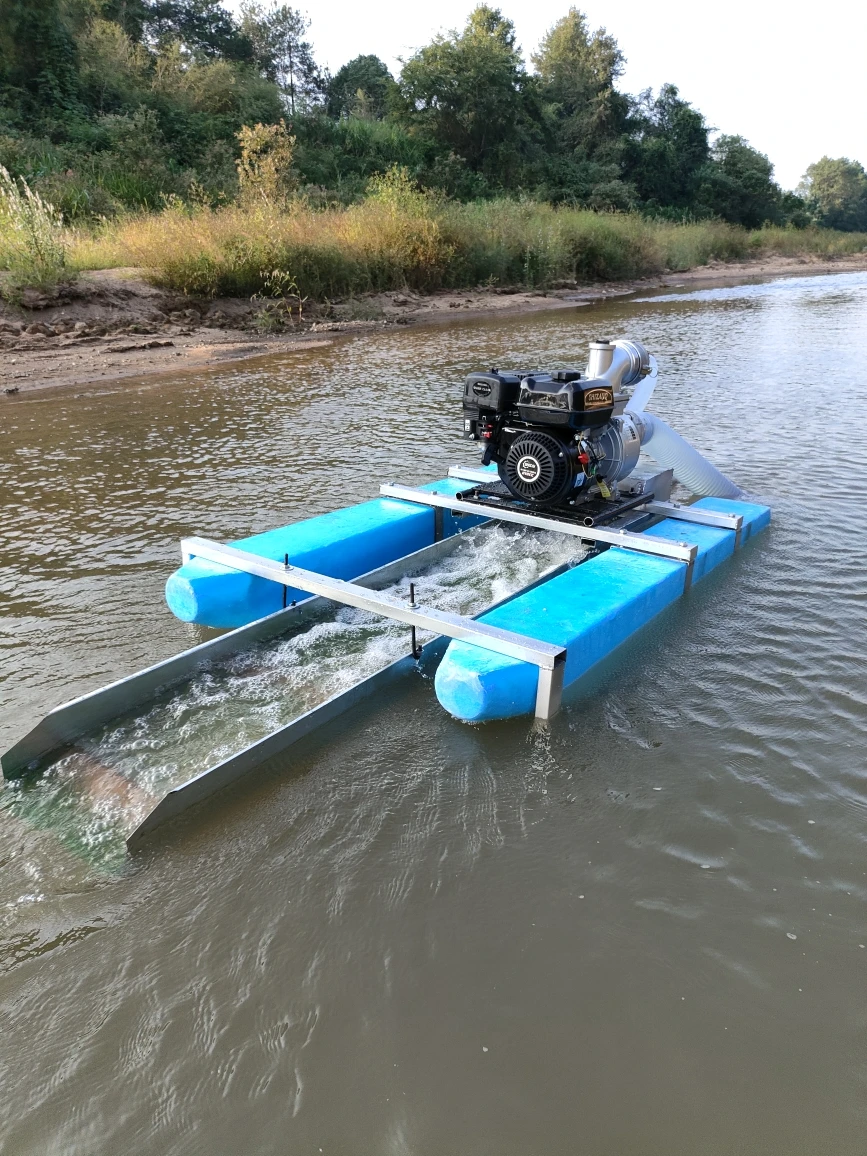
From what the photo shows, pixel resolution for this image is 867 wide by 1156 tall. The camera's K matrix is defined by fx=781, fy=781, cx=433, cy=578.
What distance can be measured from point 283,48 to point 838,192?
55.5 m

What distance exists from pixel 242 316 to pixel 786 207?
4874 cm

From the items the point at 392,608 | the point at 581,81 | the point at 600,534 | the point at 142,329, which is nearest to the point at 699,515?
the point at 600,534

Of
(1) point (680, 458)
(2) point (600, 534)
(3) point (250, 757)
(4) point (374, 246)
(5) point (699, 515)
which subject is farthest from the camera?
(4) point (374, 246)

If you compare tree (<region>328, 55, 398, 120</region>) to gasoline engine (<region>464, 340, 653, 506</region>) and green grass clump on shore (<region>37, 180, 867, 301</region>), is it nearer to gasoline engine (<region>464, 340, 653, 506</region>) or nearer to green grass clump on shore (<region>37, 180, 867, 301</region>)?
green grass clump on shore (<region>37, 180, 867, 301</region>)

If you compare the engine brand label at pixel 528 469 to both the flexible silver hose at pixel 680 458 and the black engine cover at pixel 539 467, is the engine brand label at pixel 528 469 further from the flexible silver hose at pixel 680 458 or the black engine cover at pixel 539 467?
the flexible silver hose at pixel 680 458

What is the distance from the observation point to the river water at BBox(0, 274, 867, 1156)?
76.5 inches

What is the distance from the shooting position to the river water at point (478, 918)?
1942 mm

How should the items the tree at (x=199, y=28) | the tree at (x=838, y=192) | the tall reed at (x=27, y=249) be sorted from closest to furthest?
the tall reed at (x=27, y=249), the tree at (x=199, y=28), the tree at (x=838, y=192)

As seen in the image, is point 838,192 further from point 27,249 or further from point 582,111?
point 27,249

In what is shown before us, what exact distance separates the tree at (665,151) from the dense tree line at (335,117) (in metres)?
0.11

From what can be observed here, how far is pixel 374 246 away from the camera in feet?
57.3

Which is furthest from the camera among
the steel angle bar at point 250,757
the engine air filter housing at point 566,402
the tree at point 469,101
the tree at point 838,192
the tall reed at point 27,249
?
the tree at point 838,192

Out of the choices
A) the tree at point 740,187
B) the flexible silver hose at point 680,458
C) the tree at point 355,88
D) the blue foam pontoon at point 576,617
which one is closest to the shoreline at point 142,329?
the flexible silver hose at point 680,458

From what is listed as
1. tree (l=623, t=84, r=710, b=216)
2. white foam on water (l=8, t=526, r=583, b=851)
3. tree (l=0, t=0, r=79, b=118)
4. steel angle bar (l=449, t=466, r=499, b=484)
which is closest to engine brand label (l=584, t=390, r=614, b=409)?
white foam on water (l=8, t=526, r=583, b=851)
